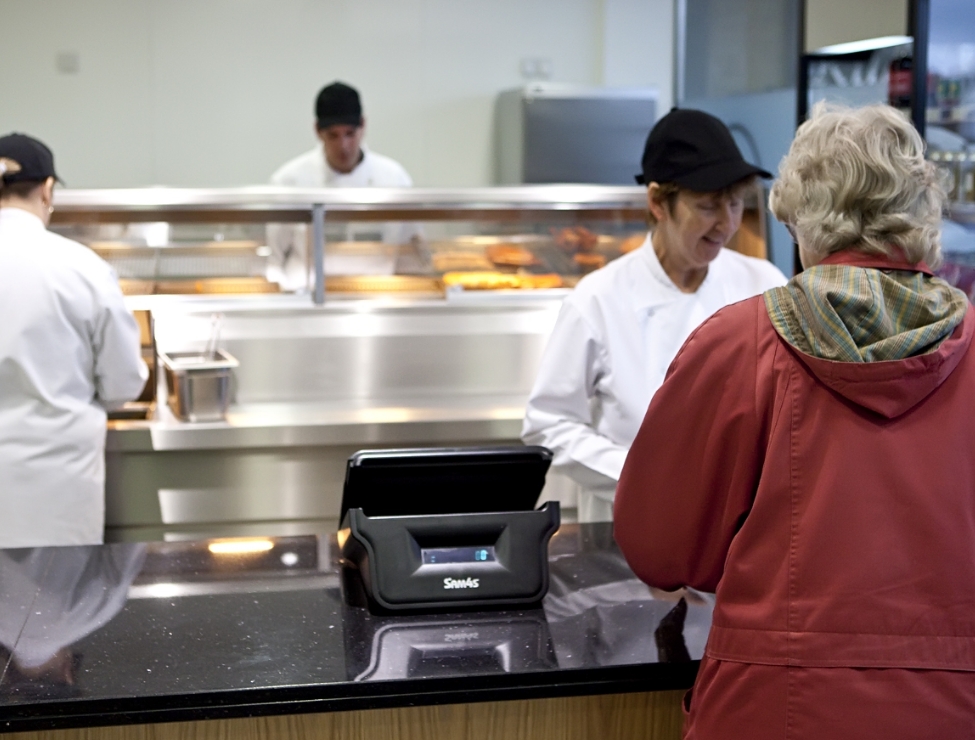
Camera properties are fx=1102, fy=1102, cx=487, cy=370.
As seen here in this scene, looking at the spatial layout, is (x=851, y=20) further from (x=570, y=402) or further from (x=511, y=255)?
(x=570, y=402)

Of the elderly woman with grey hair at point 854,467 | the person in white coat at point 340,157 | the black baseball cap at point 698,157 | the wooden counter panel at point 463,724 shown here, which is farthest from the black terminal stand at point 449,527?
the person in white coat at point 340,157

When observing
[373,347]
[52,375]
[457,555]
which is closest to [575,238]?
[373,347]

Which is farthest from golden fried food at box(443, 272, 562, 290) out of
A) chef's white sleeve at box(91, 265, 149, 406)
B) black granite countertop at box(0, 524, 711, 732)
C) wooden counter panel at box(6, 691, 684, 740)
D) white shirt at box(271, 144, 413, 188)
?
wooden counter panel at box(6, 691, 684, 740)

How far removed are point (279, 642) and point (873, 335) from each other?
92 centimetres

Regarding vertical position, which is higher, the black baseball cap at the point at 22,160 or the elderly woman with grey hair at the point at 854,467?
the black baseball cap at the point at 22,160

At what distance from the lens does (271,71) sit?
6.12 meters

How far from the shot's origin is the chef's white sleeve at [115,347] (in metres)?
2.90

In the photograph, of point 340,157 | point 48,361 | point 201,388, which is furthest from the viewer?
point 340,157

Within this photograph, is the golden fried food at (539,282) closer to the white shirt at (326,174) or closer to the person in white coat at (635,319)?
the person in white coat at (635,319)

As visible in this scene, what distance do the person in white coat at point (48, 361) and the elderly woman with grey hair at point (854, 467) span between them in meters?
2.05

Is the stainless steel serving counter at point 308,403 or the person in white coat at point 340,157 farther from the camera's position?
the person in white coat at point 340,157

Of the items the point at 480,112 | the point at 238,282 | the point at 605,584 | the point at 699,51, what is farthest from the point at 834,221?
the point at 480,112

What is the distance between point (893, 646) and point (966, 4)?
2520 mm

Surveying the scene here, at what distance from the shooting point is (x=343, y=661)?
150 centimetres
